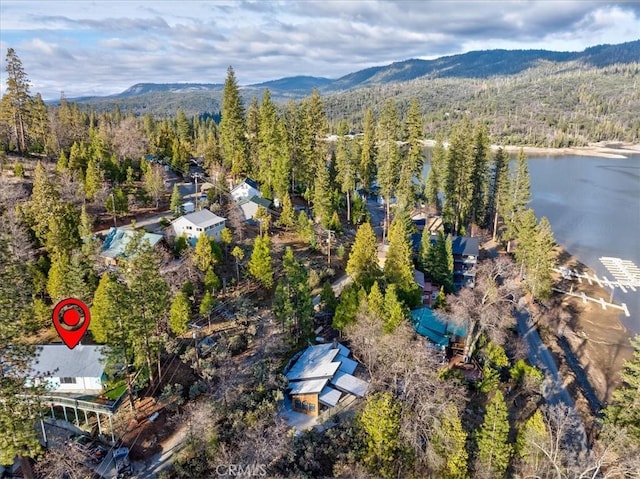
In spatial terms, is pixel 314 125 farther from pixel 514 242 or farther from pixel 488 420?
pixel 488 420

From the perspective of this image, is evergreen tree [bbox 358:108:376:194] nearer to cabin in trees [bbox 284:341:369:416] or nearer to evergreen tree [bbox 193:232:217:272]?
evergreen tree [bbox 193:232:217:272]

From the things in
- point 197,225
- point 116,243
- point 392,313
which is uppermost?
point 197,225

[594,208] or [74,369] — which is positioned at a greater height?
[74,369]

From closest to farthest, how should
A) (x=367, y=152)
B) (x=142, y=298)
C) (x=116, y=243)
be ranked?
(x=142, y=298), (x=116, y=243), (x=367, y=152)

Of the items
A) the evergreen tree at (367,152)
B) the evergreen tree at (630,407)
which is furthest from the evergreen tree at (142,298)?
the evergreen tree at (367,152)

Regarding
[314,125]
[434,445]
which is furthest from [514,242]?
[434,445]

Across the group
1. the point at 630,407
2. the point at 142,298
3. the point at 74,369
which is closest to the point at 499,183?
the point at 630,407

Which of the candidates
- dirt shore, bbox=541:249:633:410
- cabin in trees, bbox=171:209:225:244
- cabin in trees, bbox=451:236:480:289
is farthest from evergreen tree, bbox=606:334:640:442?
cabin in trees, bbox=171:209:225:244

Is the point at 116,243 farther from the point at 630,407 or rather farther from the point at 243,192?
the point at 630,407
